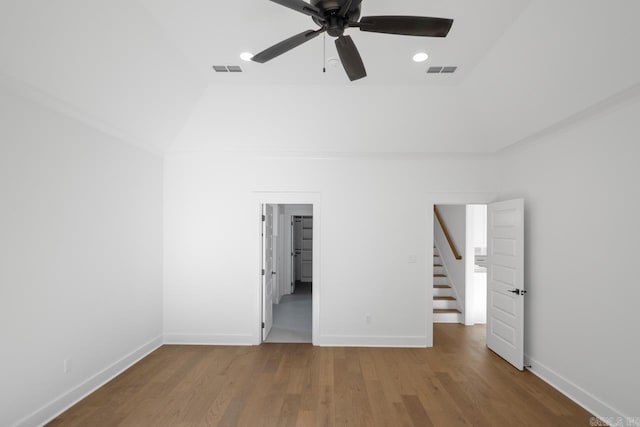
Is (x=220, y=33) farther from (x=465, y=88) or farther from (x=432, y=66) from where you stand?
(x=465, y=88)

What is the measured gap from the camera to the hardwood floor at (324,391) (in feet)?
8.65

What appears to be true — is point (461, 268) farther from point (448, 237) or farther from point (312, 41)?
point (312, 41)

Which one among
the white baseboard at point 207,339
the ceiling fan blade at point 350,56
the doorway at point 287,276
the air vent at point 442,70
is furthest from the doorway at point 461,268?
the ceiling fan blade at point 350,56

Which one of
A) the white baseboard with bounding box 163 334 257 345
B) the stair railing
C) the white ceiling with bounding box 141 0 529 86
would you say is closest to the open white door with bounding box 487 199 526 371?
the stair railing

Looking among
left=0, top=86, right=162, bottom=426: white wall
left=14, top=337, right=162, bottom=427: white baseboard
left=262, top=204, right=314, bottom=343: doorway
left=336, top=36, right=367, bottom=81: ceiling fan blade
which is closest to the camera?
left=336, top=36, right=367, bottom=81: ceiling fan blade

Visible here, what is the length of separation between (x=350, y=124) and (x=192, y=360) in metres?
3.67

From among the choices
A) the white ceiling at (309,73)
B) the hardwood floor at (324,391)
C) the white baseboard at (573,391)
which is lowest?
the hardwood floor at (324,391)

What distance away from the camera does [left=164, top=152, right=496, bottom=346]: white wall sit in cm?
430

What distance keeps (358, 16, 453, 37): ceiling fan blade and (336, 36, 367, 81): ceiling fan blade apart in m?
0.12

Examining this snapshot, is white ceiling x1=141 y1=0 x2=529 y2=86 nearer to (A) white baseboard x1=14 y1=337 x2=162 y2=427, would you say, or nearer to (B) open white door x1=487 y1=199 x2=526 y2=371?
(B) open white door x1=487 y1=199 x2=526 y2=371

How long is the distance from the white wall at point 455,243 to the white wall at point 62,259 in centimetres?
507

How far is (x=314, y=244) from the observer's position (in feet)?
14.3

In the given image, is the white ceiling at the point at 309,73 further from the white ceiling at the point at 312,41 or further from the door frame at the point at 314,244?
the door frame at the point at 314,244

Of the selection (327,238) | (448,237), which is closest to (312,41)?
(327,238)
